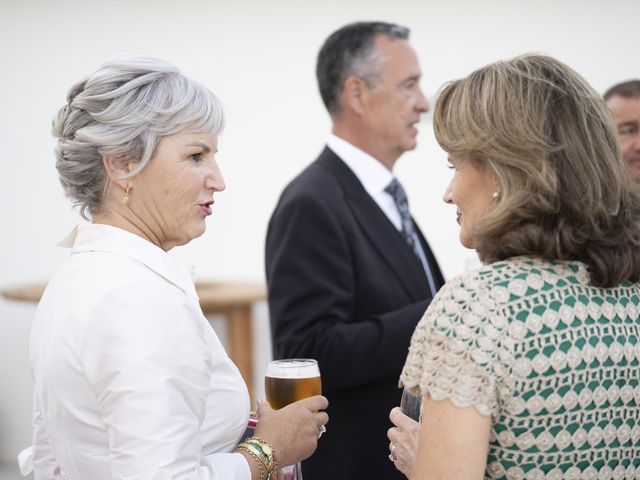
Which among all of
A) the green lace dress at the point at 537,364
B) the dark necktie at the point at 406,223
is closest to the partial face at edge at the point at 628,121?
the dark necktie at the point at 406,223

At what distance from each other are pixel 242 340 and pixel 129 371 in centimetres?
418

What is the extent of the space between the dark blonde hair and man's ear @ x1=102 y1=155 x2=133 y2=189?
66 centimetres

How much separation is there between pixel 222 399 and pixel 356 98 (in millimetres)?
1700

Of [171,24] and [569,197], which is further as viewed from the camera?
[171,24]

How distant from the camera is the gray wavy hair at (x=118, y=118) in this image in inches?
66.6

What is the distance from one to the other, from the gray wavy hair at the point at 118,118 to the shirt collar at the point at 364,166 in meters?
1.22

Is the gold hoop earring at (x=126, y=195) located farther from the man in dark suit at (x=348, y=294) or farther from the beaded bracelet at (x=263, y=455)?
the man in dark suit at (x=348, y=294)

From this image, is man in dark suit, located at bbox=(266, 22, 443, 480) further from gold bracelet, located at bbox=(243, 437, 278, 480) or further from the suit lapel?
gold bracelet, located at bbox=(243, 437, 278, 480)

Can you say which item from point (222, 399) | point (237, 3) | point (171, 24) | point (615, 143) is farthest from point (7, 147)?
point (615, 143)

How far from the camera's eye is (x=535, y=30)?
580cm

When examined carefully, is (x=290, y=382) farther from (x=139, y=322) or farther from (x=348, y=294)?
(x=348, y=294)

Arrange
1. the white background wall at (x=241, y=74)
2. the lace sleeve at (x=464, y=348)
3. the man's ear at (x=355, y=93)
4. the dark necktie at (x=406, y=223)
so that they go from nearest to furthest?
the lace sleeve at (x=464, y=348) → the dark necktie at (x=406, y=223) → the man's ear at (x=355, y=93) → the white background wall at (x=241, y=74)

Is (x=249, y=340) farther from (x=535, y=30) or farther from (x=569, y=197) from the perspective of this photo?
(x=569, y=197)

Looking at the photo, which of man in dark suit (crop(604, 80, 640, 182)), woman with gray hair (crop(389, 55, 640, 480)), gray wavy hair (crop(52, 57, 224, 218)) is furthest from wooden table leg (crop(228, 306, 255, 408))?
woman with gray hair (crop(389, 55, 640, 480))
